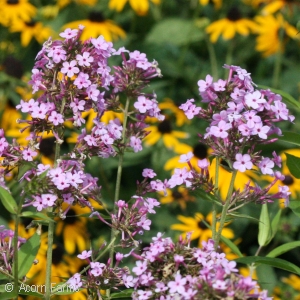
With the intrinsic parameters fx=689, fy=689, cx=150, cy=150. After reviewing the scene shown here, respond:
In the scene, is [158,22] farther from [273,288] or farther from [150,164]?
[273,288]

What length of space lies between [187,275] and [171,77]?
144 inches

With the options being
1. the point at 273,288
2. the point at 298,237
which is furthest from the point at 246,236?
the point at 273,288

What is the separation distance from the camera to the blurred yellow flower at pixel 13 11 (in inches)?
194

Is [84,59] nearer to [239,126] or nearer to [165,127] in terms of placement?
[239,126]

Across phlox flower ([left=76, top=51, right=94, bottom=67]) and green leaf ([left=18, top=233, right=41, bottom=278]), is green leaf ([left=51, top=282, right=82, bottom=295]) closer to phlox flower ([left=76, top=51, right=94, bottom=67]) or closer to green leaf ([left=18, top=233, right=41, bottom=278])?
green leaf ([left=18, top=233, right=41, bottom=278])

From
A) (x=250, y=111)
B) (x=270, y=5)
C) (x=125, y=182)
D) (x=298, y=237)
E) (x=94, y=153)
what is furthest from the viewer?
(x=270, y=5)

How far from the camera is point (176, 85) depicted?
5.12 meters

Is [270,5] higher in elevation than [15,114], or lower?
higher

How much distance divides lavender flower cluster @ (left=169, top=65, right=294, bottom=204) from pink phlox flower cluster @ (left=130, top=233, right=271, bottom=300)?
226 millimetres

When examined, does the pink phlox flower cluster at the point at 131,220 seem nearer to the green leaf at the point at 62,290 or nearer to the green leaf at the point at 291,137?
the green leaf at the point at 62,290

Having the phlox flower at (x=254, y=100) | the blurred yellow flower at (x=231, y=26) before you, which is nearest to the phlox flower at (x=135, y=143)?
Answer: the phlox flower at (x=254, y=100)

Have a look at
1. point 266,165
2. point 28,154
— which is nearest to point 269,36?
point 266,165

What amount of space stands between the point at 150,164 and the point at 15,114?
3.15ft

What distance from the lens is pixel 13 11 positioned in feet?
16.3
